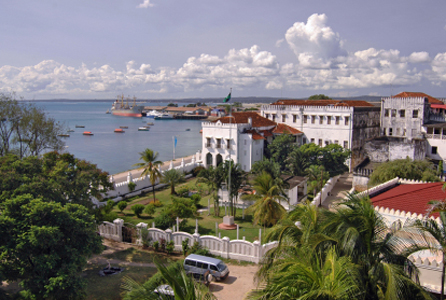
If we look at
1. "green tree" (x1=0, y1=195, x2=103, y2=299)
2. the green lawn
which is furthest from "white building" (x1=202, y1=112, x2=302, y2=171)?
"green tree" (x1=0, y1=195, x2=103, y2=299)

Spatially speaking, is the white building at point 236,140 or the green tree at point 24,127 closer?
the green tree at point 24,127

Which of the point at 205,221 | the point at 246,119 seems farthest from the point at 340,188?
the point at 205,221

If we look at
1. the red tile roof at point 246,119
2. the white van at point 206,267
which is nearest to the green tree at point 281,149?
the red tile roof at point 246,119

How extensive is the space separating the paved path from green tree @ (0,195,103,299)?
66.5 feet

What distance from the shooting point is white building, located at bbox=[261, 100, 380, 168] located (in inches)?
1601

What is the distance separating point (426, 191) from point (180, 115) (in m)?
170

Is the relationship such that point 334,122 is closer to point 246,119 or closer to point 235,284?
point 246,119

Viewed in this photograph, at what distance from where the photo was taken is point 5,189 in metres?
13.3

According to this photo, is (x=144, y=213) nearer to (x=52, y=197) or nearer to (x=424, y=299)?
(x=52, y=197)

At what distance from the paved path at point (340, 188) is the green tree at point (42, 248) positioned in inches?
798

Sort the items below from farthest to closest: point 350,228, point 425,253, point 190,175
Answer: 1. point 190,175
2. point 425,253
3. point 350,228

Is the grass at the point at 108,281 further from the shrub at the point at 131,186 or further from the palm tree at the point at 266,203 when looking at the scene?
the shrub at the point at 131,186

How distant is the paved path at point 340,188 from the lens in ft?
92.8

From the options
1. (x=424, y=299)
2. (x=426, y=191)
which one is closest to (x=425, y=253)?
(x=426, y=191)
